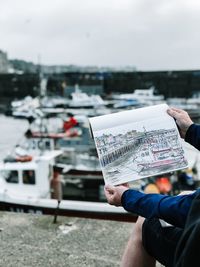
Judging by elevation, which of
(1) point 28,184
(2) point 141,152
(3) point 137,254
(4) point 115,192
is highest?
(2) point 141,152

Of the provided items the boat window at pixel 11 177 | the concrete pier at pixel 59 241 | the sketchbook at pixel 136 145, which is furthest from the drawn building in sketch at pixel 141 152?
the boat window at pixel 11 177

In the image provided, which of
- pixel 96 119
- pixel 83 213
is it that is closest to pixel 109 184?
pixel 96 119

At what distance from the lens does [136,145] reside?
1.68 m

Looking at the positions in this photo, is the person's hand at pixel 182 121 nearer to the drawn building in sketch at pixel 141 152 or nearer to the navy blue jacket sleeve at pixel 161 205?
the drawn building in sketch at pixel 141 152

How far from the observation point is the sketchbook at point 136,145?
1.64 metres

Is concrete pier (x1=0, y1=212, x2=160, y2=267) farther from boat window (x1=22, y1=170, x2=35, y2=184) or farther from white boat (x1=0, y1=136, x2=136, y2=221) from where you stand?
boat window (x1=22, y1=170, x2=35, y2=184)

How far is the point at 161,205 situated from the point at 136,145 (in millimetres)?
289

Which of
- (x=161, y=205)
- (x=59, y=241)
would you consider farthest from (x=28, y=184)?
(x=161, y=205)

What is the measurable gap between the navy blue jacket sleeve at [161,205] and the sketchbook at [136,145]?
0.31 feet

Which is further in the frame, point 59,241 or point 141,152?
point 59,241

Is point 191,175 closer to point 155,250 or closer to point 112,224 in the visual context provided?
point 112,224

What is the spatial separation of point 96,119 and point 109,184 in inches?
10.5

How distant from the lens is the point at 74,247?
111 inches

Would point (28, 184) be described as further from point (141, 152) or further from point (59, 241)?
point (141, 152)
